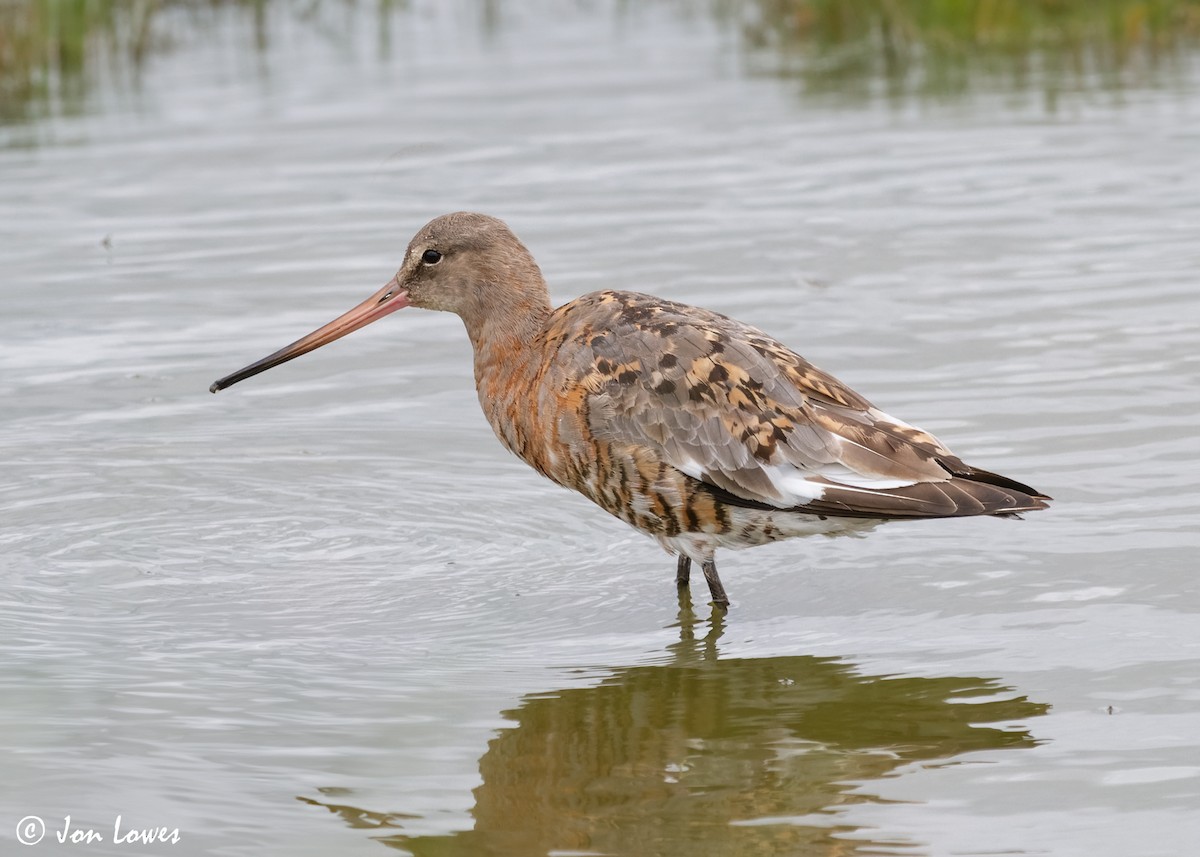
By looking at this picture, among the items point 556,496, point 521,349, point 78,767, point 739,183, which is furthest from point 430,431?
point 739,183

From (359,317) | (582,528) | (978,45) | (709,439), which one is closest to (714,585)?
(709,439)

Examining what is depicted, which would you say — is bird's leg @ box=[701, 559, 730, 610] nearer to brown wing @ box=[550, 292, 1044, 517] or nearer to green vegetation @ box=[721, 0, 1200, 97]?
brown wing @ box=[550, 292, 1044, 517]

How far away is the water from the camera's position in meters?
4.83

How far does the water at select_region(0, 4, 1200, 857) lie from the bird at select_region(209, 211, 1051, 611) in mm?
377

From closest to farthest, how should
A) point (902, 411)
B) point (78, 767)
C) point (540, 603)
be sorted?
point (78, 767) < point (540, 603) < point (902, 411)

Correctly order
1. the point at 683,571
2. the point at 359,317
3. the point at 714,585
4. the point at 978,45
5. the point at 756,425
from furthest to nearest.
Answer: the point at 978,45, the point at 359,317, the point at 683,571, the point at 714,585, the point at 756,425

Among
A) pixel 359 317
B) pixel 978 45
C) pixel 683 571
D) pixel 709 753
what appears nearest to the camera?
pixel 709 753

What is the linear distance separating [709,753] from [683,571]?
1.39 m

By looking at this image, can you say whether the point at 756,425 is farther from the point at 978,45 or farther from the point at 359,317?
the point at 978,45

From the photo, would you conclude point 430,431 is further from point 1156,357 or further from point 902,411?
point 1156,357

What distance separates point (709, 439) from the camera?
594 cm

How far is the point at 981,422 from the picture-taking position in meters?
7.72

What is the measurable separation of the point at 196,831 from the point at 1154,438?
427 centimetres

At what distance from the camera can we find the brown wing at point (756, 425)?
18.8 ft
